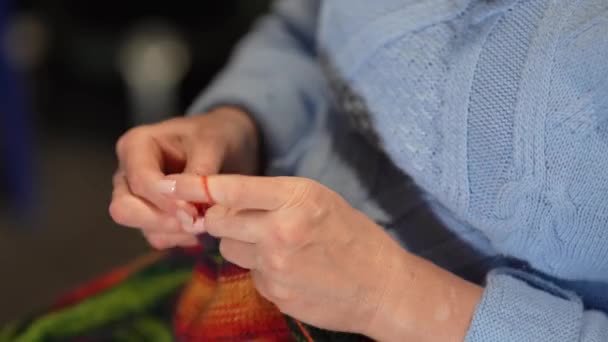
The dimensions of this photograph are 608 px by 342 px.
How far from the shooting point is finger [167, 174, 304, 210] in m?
0.46

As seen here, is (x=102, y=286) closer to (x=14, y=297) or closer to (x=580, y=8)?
(x=580, y=8)

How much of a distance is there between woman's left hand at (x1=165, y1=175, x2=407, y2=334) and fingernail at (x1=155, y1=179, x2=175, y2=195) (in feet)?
0.03

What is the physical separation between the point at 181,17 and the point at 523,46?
1.34 meters

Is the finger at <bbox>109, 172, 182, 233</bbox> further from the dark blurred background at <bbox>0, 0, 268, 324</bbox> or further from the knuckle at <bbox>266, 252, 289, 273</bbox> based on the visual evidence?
the dark blurred background at <bbox>0, 0, 268, 324</bbox>

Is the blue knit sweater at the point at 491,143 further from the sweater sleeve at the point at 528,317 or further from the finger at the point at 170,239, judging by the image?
the finger at the point at 170,239

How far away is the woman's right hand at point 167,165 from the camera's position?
1.79 feet

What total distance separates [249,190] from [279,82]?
1.09 ft

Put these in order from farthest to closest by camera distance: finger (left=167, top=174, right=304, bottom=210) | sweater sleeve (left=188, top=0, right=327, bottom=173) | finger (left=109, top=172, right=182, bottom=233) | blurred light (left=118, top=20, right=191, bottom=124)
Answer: blurred light (left=118, top=20, right=191, bottom=124) → sweater sleeve (left=188, top=0, right=327, bottom=173) → finger (left=109, top=172, right=182, bottom=233) → finger (left=167, top=174, right=304, bottom=210)

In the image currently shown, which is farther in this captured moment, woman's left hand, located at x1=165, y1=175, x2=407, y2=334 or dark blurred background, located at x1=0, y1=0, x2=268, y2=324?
dark blurred background, located at x1=0, y1=0, x2=268, y2=324

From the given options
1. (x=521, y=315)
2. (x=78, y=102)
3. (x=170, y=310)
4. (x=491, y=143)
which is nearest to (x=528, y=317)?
(x=521, y=315)

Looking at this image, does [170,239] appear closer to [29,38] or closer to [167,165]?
[167,165]

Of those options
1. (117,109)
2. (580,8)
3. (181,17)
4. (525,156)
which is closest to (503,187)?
(525,156)

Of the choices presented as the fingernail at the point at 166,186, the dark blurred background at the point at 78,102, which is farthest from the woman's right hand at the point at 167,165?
the dark blurred background at the point at 78,102

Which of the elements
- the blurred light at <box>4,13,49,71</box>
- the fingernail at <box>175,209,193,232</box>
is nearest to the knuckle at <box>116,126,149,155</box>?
the fingernail at <box>175,209,193,232</box>
